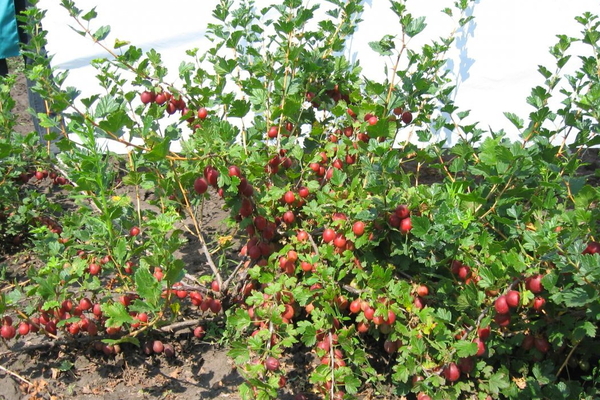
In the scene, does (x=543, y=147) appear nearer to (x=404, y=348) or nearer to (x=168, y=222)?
A: (x=404, y=348)

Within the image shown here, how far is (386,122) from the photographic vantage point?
214 centimetres

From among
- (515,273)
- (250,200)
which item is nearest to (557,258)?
(515,273)

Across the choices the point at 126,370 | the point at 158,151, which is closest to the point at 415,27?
the point at 158,151

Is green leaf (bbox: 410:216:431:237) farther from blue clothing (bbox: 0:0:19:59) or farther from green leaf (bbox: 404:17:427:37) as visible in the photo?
blue clothing (bbox: 0:0:19:59)

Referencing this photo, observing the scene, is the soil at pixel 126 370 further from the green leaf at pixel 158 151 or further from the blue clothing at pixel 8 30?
the blue clothing at pixel 8 30

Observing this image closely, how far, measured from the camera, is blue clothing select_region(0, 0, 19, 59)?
462 cm

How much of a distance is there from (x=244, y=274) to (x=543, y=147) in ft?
4.79

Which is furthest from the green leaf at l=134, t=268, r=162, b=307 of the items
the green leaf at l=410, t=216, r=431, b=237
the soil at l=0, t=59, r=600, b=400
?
the green leaf at l=410, t=216, r=431, b=237

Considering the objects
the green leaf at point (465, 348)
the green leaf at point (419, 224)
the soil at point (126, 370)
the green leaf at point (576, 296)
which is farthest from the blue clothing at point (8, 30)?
the green leaf at point (576, 296)

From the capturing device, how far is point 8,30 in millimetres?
4672

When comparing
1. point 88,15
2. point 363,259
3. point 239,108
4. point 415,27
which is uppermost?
point 88,15

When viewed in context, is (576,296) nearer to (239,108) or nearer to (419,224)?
(419,224)

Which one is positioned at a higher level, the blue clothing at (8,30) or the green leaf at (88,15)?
the blue clothing at (8,30)

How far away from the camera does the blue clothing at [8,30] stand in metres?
4.62
